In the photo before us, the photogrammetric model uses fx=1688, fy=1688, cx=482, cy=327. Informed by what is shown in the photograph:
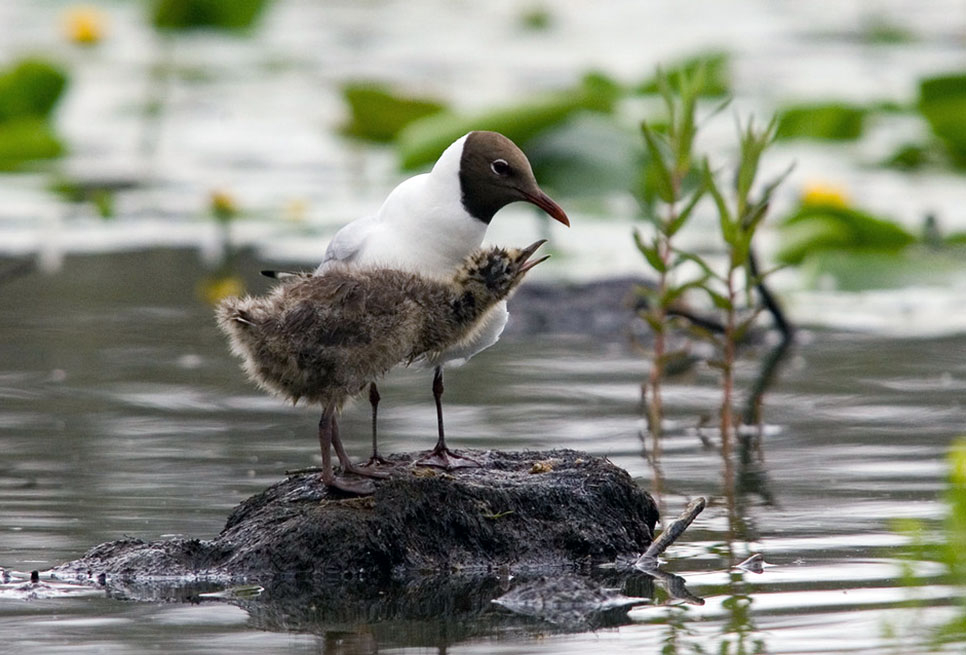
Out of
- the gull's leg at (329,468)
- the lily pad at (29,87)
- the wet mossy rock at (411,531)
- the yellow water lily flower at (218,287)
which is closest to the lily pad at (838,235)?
the yellow water lily flower at (218,287)

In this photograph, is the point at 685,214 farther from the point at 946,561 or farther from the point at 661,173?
the point at 946,561

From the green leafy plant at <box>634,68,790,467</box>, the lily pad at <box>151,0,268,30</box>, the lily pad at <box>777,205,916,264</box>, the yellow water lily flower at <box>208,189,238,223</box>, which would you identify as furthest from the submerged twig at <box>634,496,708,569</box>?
the lily pad at <box>151,0,268,30</box>

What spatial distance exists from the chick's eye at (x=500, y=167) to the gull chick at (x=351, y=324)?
492 mm

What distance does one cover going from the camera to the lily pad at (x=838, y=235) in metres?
10.4

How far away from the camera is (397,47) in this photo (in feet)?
65.3

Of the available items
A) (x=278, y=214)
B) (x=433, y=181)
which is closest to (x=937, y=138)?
(x=278, y=214)

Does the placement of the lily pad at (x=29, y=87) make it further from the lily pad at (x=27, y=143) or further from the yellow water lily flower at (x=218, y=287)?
the yellow water lily flower at (x=218, y=287)

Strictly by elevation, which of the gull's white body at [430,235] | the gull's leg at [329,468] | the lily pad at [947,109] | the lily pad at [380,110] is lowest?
the gull's leg at [329,468]

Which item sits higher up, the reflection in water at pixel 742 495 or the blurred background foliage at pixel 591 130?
the blurred background foliage at pixel 591 130

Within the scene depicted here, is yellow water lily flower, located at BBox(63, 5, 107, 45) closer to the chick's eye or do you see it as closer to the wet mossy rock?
the chick's eye

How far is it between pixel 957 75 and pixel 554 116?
139 inches

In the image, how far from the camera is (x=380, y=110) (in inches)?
550

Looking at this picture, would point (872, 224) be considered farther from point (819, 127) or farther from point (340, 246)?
point (340, 246)

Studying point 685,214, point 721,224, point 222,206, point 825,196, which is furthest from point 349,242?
point 825,196
